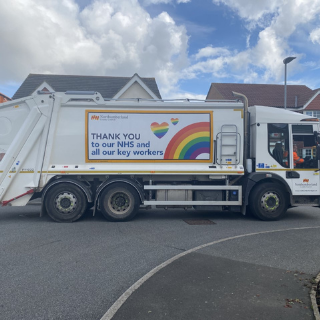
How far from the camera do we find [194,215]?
10.2 metres

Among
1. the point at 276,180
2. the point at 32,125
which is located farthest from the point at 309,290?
the point at 32,125

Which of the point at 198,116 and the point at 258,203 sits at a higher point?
the point at 198,116

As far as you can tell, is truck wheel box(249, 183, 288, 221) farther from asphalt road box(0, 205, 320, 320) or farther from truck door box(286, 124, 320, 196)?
truck door box(286, 124, 320, 196)

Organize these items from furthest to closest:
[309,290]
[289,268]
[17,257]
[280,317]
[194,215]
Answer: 1. [194,215]
2. [17,257]
3. [289,268]
4. [309,290]
5. [280,317]

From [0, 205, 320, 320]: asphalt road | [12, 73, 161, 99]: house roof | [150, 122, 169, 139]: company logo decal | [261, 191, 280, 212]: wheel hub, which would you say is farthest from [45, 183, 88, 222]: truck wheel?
[12, 73, 161, 99]: house roof

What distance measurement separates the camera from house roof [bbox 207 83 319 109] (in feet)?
125

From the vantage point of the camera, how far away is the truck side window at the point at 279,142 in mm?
9203

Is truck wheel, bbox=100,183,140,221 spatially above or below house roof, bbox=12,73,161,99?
below

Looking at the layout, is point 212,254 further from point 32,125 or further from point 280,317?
point 32,125

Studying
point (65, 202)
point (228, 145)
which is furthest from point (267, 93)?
point (65, 202)

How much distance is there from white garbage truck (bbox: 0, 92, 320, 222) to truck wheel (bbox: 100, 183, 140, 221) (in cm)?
3

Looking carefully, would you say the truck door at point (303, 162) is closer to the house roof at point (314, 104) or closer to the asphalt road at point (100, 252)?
the asphalt road at point (100, 252)

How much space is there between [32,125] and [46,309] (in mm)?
5965

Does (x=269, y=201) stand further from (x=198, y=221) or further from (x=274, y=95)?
(x=274, y=95)
